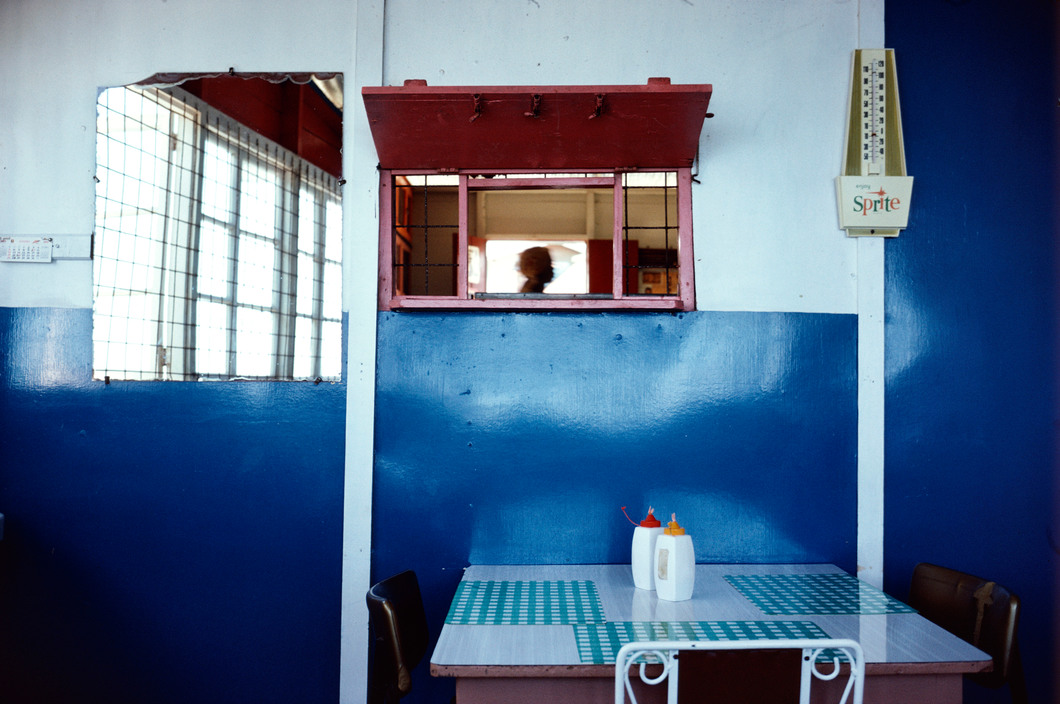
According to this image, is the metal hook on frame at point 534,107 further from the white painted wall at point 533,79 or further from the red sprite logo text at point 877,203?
the red sprite logo text at point 877,203

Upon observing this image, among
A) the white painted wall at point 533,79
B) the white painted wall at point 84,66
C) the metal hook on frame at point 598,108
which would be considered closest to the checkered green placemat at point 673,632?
the white painted wall at point 533,79

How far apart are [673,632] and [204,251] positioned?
79.0 inches

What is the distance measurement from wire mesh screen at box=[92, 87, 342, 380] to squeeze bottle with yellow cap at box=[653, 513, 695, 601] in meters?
1.24

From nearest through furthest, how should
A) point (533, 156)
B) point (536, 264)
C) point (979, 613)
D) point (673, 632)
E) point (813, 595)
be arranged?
point (673, 632)
point (979, 613)
point (813, 595)
point (533, 156)
point (536, 264)

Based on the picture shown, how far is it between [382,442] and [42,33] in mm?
1927

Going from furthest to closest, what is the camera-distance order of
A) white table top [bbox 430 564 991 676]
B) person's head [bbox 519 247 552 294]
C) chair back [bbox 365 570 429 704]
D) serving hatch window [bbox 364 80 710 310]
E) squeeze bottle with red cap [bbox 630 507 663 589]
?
person's head [bbox 519 247 552 294]
serving hatch window [bbox 364 80 710 310]
squeeze bottle with red cap [bbox 630 507 663 589]
chair back [bbox 365 570 429 704]
white table top [bbox 430 564 991 676]

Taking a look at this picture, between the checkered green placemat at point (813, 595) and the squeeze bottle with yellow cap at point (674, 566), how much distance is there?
19cm

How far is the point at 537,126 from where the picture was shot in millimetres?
2174

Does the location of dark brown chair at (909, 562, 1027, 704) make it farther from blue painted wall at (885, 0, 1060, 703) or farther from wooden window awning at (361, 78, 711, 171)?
wooden window awning at (361, 78, 711, 171)

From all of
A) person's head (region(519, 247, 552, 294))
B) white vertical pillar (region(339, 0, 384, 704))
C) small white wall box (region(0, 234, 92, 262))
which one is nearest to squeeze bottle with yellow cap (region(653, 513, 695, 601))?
white vertical pillar (region(339, 0, 384, 704))

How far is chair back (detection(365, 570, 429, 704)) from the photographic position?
5.48ft

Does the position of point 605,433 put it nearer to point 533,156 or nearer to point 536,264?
point 533,156

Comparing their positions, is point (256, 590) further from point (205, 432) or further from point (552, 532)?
point (552, 532)

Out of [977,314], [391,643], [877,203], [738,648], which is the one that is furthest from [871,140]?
[391,643]
